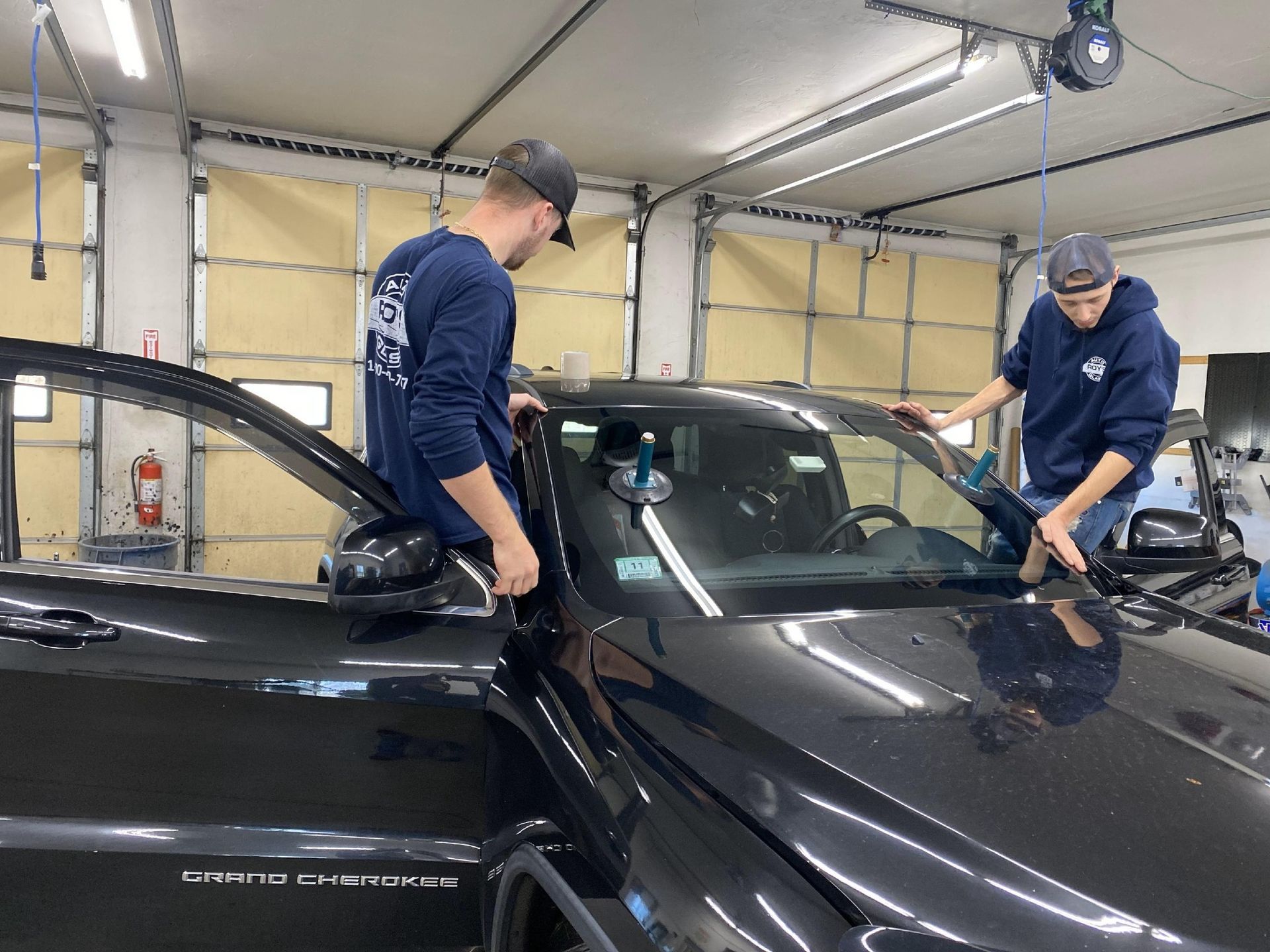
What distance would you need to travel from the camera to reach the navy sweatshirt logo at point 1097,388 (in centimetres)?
249

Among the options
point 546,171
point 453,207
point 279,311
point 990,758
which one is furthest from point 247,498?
point 990,758

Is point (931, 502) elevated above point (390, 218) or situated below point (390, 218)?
below

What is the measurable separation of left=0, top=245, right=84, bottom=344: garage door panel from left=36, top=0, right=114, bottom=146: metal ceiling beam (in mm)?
806

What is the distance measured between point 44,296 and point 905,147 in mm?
5593

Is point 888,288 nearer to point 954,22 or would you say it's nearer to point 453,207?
point 453,207

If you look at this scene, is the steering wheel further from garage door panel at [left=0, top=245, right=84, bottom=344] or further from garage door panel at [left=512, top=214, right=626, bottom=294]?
garage door panel at [left=0, top=245, right=84, bottom=344]

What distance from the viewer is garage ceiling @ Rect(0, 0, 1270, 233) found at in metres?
4.23

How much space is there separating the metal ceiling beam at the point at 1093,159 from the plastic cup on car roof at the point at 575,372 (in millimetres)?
5166

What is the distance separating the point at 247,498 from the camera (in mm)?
6254

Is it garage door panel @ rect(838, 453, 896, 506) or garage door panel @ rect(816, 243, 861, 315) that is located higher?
garage door panel @ rect(816, 243, 861, 315)

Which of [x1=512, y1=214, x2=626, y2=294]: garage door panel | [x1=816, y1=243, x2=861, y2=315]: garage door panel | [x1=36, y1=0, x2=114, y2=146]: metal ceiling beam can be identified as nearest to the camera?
[x1=36, y1=0, x2=114, y2=146]: metal ceiling beam

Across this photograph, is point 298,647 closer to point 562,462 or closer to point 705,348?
point 562,462

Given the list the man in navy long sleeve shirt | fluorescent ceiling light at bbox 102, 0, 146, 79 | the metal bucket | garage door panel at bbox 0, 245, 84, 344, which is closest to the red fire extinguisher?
garage door panel at bbox 0, 245, 84, 344

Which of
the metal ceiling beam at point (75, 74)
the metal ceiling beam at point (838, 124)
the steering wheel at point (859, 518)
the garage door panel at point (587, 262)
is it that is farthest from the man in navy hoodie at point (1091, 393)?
the garage door panel at point (587, 262)
